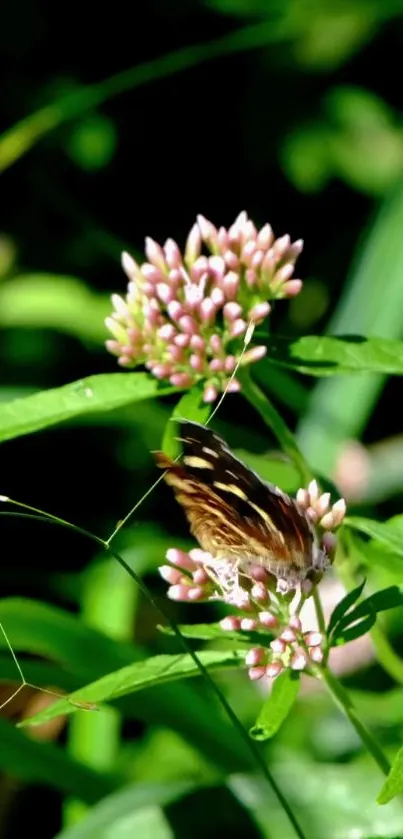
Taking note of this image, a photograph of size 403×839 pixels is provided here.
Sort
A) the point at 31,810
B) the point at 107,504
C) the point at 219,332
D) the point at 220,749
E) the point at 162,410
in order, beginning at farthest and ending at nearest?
the point at 107,504, the point at 162,410, the point at 31,810, the point at 220,749, the point at 219,332

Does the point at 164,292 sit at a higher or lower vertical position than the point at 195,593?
higher

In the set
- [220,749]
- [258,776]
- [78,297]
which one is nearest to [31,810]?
[220,749]

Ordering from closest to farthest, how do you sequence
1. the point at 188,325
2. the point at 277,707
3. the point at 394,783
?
the point at 394,783 → the point at 277,707 → the point at 188,325

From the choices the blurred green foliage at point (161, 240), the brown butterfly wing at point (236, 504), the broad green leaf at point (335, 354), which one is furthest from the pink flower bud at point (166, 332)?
the blurred green foliage at point (161, 240)

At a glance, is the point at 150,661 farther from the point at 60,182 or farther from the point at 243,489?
the point at 60,182

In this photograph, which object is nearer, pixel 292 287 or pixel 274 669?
pixel 274 669

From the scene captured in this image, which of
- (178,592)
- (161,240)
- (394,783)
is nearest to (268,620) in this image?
(178,592)

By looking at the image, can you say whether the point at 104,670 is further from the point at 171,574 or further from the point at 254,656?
the point at 254,656

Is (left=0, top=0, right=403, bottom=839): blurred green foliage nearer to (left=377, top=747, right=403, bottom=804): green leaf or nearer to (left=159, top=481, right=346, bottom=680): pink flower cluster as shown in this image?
(left=159, top=481, right=346, bottom=680): pink flower cluster
